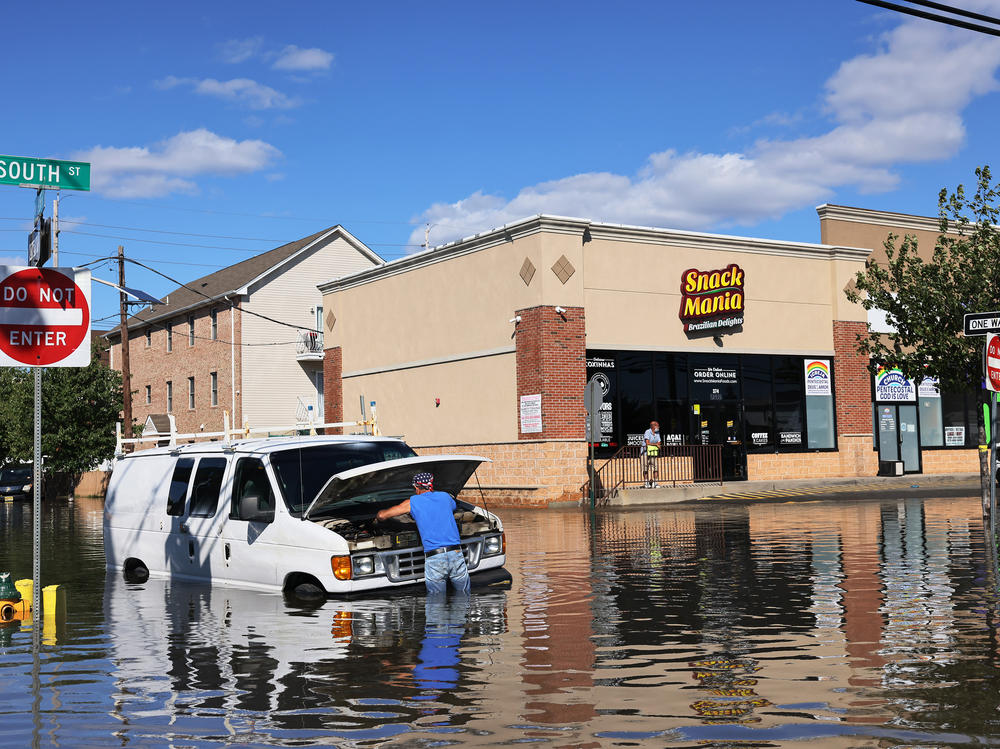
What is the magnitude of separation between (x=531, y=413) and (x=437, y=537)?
20.8 m

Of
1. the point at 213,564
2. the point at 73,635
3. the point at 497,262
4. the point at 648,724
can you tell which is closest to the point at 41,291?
the point at 73,635

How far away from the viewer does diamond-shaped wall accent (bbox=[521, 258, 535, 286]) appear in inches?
1249

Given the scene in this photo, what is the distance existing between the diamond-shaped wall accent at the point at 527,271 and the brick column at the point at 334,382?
11694 millimetres

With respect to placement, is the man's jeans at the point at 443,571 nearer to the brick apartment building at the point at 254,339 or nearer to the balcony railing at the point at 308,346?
the brick apartment building at the point at 254,339

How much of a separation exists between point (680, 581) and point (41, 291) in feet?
25.1

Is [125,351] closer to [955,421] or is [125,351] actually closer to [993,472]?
[955,421]

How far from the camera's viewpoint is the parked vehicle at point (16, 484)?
1898 inches

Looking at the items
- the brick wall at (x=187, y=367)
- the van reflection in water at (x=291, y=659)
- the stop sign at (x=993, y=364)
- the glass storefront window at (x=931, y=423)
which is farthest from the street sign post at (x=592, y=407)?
the brick wall at (x=187, y=367)

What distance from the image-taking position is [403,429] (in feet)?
125

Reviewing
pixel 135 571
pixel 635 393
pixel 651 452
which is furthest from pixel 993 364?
pixel 635 393

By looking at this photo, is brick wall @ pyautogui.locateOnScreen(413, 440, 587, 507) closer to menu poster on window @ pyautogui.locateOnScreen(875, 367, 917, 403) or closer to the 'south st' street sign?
menu poster on window @ pyautogui.locateOnScreen(875, 367, 917, 403)

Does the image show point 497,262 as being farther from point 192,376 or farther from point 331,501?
point 192,376

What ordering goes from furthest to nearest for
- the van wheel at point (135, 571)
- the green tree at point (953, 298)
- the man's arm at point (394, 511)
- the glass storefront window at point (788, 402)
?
the glass storefront window at point (788, 402) < the green tree at point (953, 298) < the van wheel at point (135, 571) < the man's arm at point (394, 511)

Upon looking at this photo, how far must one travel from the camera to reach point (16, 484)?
48.5 metres
